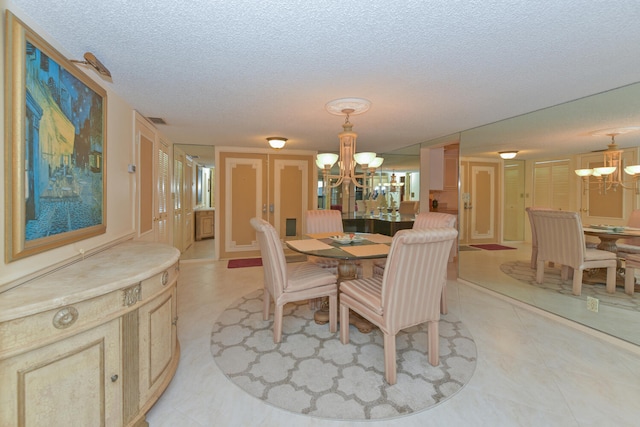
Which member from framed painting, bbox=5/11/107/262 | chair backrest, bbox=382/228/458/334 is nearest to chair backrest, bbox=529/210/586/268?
chair backrest, bbox=382/228/458/334

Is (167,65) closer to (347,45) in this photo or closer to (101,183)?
(101,183)

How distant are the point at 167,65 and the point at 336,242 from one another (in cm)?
209

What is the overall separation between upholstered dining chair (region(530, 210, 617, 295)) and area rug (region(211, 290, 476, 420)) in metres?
1.55

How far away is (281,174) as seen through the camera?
5.86 metres

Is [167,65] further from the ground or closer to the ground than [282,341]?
further from the ground

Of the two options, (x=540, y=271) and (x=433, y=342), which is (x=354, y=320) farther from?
(x=540, y=271)

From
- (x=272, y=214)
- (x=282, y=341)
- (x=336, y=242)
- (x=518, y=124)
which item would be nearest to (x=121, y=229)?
(x=282, y=341)

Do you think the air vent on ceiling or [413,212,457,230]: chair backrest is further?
the air vent on ceiling

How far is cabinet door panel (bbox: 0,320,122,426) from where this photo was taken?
3.35ft

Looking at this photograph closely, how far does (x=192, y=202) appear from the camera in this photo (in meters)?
7.15

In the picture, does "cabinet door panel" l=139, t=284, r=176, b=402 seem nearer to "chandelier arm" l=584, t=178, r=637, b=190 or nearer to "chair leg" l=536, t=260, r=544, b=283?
"chandelier arm" l=584, t=178, r=637, b=190

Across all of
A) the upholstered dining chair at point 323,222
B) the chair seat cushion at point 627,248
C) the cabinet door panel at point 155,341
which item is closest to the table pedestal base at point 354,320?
the upholstered dining chair at point 323,222

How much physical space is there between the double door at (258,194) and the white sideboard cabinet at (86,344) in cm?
388

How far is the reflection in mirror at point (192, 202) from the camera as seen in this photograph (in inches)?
217
